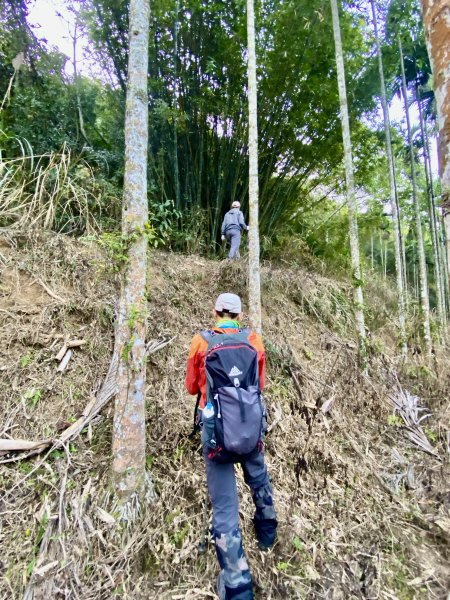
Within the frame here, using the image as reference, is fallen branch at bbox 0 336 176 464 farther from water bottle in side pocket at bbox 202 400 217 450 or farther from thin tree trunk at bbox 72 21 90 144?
thin tree trunk at bbox 72 21 90 144

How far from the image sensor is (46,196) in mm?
4320

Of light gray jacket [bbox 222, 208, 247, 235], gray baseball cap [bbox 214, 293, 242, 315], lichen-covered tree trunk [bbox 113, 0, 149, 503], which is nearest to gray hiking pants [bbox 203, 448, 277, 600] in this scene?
lichen-covered tree trunk [bbox 113, 0, 149, 503]

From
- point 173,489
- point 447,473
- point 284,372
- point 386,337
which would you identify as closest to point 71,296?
point 173,489

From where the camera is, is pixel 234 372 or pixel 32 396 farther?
pixel 32 396

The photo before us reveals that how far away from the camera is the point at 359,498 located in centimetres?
287

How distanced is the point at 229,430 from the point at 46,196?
4.00 metres

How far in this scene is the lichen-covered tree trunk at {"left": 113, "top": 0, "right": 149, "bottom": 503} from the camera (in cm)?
229

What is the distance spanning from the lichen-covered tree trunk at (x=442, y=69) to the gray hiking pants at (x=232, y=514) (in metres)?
1.68

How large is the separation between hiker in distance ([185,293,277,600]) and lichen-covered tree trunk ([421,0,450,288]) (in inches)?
48.7

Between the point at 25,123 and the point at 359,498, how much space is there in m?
6.70

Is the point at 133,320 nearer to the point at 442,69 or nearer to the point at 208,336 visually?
the point at 208,336

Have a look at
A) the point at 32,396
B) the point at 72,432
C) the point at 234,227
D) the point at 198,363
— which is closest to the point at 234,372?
the point at 198,363

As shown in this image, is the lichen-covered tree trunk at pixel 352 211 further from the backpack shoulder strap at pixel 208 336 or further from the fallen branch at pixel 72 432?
the fallen branch at pixel 72 432

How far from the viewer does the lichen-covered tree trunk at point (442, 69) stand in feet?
3.73
